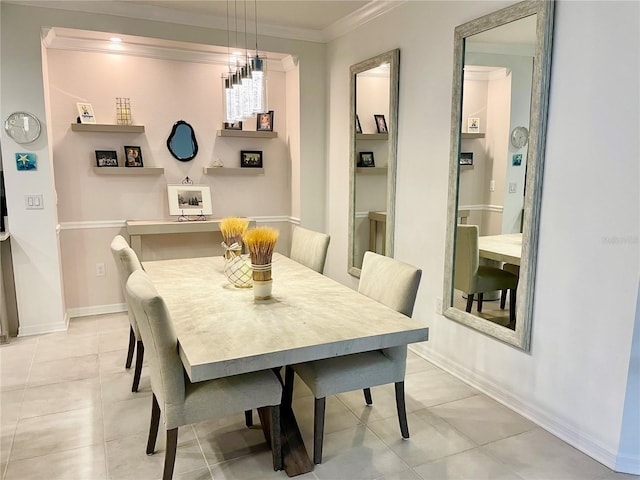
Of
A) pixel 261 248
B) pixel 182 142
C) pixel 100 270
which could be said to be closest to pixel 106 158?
pixel 182 142

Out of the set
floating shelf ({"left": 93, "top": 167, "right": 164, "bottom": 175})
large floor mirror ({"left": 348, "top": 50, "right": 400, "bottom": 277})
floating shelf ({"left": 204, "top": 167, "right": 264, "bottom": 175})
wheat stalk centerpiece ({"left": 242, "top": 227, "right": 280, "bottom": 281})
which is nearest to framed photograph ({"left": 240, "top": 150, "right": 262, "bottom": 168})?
floating shelf ({"left": 204, "top": 167, "right": 264, "bottom": 175})

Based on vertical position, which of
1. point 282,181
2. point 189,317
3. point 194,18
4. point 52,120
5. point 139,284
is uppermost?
point 194,18

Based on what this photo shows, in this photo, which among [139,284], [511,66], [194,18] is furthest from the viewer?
[194,18]

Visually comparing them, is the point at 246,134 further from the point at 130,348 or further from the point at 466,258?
the point at 466,258

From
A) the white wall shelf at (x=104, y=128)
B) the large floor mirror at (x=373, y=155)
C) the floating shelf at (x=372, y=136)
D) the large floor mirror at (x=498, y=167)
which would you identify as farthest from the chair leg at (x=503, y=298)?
the white wall shelf at (x=104, y=128)

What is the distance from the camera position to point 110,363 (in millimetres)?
3209

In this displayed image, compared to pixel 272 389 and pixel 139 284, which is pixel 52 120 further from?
pixel 272 389

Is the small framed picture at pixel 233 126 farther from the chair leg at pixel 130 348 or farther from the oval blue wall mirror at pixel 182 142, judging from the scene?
the chair leg at pixel 130 348

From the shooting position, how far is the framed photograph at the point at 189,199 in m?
4.38

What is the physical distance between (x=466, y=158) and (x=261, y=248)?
150 centimetres

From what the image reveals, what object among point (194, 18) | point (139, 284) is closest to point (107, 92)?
point (194, 18)

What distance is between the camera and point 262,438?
2312 millimetres

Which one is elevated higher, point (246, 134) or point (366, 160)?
point (246, 134)

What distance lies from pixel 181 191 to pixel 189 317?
8.62ft
